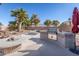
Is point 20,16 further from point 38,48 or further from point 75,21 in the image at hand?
point 75,21

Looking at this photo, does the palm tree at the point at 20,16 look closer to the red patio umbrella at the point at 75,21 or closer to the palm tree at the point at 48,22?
the palm tree at the point at 48,22

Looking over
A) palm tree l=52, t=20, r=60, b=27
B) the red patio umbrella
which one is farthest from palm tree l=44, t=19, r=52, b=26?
the red patio umbrella

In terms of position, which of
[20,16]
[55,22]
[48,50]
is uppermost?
[20,16]

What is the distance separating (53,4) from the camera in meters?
3.79

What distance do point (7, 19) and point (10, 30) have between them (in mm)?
205

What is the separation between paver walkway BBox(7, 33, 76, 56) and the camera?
3.80m

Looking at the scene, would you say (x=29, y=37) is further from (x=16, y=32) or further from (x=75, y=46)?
(x=75, y=46)

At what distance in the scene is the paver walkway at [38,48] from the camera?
3.80 meters

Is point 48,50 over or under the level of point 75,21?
under

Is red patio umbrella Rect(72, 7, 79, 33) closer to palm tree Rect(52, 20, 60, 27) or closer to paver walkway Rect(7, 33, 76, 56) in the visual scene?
palm tree Rect(52, 20, 60, 27)

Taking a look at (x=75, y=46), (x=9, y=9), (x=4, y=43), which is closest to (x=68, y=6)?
(x=75, y=46)

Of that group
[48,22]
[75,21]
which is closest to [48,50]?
[48,22]

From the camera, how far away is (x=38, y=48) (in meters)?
3.91

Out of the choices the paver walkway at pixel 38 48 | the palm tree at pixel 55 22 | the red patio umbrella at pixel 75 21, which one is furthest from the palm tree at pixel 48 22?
the red patio umbrella at pixel 75 21
